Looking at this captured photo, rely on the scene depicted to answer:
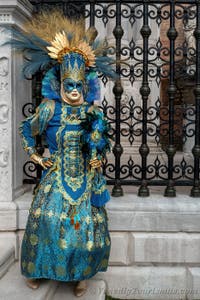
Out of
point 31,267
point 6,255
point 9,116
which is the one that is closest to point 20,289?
point 31,267

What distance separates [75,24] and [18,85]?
0.83m

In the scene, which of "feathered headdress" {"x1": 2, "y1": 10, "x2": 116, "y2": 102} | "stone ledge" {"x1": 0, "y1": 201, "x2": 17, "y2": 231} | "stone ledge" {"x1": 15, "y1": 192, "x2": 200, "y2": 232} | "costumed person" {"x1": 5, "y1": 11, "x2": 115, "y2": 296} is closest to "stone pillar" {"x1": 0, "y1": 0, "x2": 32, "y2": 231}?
"stone ledge" {"x1": 0, "y1": 201, "x2": 17, "y2": 231}

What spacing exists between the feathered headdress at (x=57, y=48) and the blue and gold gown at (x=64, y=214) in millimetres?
180

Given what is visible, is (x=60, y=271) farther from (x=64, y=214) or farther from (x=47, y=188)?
(x=47, y=188)

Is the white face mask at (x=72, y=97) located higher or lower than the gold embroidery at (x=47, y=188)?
higher

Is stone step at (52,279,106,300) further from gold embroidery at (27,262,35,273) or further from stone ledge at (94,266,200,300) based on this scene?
gold embroidery at (27,262,35,273)

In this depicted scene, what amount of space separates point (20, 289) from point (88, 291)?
0.57 metres

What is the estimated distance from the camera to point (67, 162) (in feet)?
9.19

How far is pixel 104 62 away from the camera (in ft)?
10.2

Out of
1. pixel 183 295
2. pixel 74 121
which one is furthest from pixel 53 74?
pixel 183 295

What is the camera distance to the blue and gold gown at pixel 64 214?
270cm

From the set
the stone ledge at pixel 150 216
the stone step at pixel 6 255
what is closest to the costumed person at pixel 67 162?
the stone step at pixel 6 255

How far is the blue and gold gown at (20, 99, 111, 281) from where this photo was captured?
8.84ft

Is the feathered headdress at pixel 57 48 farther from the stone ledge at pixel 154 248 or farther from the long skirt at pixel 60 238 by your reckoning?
the stone ledge at pixel 154 248
